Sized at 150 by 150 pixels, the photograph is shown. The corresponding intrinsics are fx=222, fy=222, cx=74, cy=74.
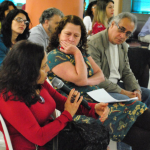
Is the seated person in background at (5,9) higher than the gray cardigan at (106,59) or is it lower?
higher

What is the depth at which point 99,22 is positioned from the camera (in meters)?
3.89

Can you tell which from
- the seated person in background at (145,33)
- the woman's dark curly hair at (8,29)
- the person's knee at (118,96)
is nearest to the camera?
the person's knee at (118,96)

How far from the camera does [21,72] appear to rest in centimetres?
105

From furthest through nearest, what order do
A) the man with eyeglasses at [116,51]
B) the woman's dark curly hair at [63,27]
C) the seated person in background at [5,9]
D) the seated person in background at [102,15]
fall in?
the seated person in background at [102,15] → the seated person in background at [5,9] → the man with eyeglasses at [116,51] → the woman's dark curly hair at [63,27]

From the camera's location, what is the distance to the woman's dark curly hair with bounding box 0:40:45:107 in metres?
1.05

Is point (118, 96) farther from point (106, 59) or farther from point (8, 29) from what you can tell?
point (8, 29)

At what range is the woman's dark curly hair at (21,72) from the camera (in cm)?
105

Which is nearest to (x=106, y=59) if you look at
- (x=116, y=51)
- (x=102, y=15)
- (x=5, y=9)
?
(x=116, y=51)

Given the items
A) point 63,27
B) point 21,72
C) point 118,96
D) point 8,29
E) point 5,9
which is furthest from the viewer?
point 5,9

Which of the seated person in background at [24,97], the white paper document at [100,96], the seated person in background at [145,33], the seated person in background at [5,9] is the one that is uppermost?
the seated person in background at [5,9]

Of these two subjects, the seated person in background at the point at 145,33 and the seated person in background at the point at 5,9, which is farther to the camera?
the seated person in background at the point at 145,33

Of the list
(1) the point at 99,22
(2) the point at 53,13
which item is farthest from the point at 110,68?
(1) the point at 99,22

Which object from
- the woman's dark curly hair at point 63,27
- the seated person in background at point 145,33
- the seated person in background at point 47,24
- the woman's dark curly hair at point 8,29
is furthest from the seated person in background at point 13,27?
the seated person in background at point 145,33

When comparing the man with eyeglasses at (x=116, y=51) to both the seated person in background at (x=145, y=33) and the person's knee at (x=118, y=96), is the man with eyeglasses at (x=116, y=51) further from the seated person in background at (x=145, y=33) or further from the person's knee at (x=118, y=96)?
the seated person in background at (x=145, y=33)
